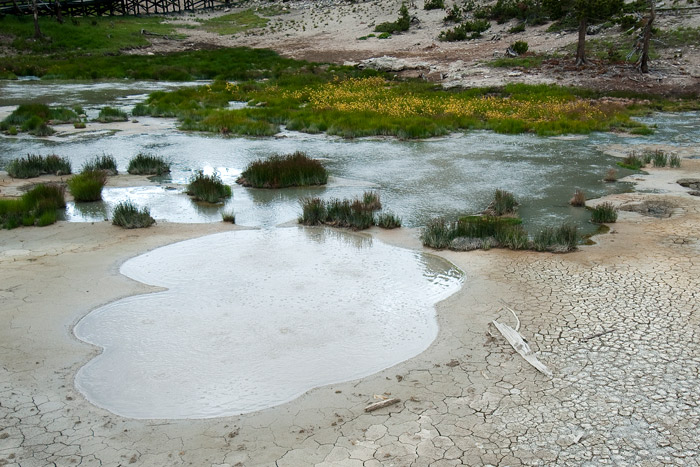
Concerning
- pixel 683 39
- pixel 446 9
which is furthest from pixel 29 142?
pixel 446 9

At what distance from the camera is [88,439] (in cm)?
605

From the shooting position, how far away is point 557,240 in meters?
11.4

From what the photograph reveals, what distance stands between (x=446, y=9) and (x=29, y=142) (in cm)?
4174

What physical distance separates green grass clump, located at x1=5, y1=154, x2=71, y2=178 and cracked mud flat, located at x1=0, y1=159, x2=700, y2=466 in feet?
25.7

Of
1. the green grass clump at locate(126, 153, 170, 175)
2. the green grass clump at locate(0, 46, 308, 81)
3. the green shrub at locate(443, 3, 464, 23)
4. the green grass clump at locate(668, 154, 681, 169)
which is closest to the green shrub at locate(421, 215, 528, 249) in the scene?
the green grass clump at locate(668, 154, 681, 169)

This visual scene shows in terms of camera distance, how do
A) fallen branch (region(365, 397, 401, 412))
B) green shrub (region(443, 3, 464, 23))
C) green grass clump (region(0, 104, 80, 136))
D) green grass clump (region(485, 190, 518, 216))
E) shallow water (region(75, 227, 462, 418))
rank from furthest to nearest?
green shrub (region(443, 3, 464, 23)) < green grass clump (region(0, 104, 80, 136)) < green grass clump (region(485, 190, 518, 216)) < shallow water (region(75, 227, 462, 418)) < fallen branch (region(365, 397, 401, 412))

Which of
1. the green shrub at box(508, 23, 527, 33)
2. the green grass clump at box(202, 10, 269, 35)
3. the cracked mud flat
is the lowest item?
the cracked mud flat

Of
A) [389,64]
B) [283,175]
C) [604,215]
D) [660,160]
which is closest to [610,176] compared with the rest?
[660,160]

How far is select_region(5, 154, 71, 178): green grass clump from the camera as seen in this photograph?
17.2 metres

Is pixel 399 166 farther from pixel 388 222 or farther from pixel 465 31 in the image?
pixel 465 31

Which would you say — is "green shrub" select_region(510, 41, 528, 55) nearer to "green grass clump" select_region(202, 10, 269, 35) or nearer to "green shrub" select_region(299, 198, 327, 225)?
"green shrub" select_region(299, 198, 327, 225)

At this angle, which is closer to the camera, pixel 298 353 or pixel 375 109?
pixel 298 353

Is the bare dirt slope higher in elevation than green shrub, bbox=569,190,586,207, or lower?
higher

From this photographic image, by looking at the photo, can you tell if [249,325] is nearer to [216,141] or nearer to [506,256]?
[506,256]
